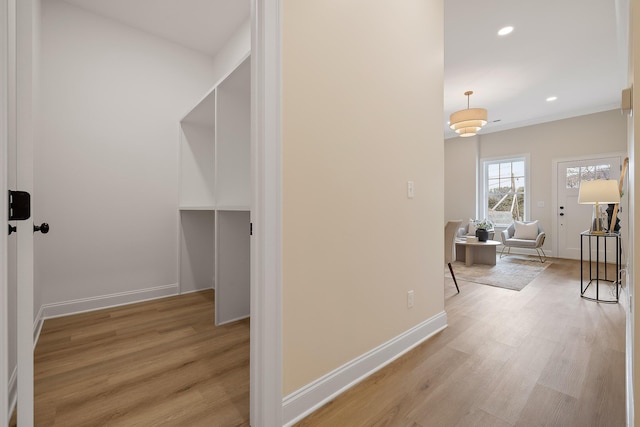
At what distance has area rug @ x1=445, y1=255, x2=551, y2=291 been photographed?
151 inches

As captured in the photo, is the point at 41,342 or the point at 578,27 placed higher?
the point at 578,27

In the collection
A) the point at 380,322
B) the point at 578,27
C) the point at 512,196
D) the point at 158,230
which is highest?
the point at 578,27

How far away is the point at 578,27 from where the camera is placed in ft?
9.91

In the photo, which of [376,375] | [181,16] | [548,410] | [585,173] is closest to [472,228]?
[585,173]

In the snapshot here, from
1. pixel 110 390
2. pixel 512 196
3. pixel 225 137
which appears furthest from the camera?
pixel 512 196

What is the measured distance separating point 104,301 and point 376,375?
2.69m

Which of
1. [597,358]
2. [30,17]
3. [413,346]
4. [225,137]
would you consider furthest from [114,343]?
[597,358]

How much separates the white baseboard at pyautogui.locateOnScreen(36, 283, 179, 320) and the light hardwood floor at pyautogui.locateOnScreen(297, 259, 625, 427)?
244 cm

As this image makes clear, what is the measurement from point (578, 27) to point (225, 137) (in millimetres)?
3934

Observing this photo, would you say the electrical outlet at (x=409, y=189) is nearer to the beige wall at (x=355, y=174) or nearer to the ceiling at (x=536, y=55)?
the beige wall at (x=355, y=174)

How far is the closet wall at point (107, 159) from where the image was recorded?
2.51 meters

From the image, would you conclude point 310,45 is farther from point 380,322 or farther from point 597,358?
point 597,358

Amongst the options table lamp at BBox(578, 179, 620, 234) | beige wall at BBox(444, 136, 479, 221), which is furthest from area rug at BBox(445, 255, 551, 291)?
beige wall at BBox(444, 136, 479, 221)

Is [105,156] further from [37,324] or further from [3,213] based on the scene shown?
[3,213]
